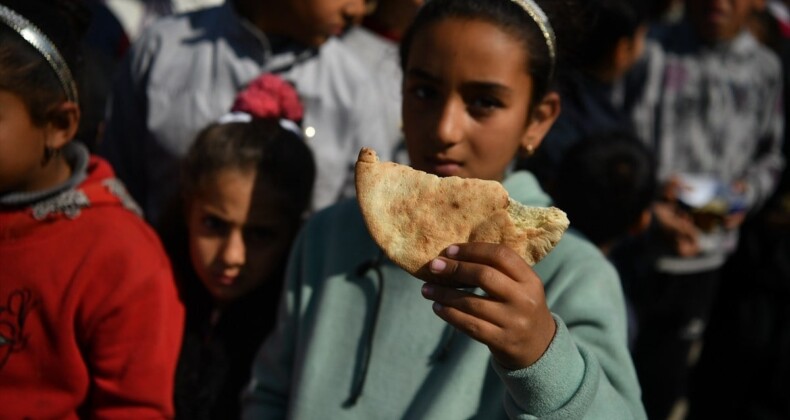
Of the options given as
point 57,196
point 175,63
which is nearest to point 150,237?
point 57,196

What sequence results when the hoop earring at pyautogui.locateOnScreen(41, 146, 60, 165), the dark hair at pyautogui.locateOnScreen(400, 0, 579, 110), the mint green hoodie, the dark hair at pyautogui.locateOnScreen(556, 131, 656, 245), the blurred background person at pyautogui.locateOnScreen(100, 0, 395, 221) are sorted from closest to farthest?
the mint green hoodie < the dark hair at pyautogui.locateOnScreen(400, 0, 579, 110) < the hoop earring at pyautogui.locateOnScreen(41, 146, 60, 165) < the blurred background person at pyautogui.locateOnScreen(100, 0, 395, 221) < the dark hair at pyautogui.locateOnScreen(556, 131, 656, 245)

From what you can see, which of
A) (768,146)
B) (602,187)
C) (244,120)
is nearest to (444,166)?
(244,120)

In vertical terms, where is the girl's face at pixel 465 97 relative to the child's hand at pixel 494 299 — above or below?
above

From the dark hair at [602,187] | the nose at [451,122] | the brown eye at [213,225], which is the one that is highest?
the nose at [451,122]

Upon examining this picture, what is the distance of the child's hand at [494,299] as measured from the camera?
4.26 ft

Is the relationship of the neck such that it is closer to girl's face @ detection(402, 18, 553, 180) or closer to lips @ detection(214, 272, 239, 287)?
lips @ detection(214, 272, 239, 287)

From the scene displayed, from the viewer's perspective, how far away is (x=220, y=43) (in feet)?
8.51

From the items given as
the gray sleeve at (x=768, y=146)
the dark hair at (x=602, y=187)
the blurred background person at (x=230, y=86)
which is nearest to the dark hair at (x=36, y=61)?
the blurred background person at (x=230, y=86)

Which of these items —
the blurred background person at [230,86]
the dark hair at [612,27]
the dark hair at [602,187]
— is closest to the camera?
the blurred background person at [230,86]

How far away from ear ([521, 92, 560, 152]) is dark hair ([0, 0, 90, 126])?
1.06 metres

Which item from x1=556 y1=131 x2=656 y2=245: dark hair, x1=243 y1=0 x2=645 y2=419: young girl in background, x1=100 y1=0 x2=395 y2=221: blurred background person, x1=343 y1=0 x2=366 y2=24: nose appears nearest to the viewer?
x1=243 y1=0 x2=645 y2=419: young girl in background

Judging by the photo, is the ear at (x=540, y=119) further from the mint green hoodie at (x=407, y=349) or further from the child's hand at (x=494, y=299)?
the child's hand at (x=494, y=299)

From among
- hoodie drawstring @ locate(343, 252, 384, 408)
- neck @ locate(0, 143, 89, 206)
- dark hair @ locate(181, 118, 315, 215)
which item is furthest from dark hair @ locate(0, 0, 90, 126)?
hoodie drawstring @ locate(343, 252, 384, 408)

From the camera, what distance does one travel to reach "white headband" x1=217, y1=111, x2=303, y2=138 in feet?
7.57
